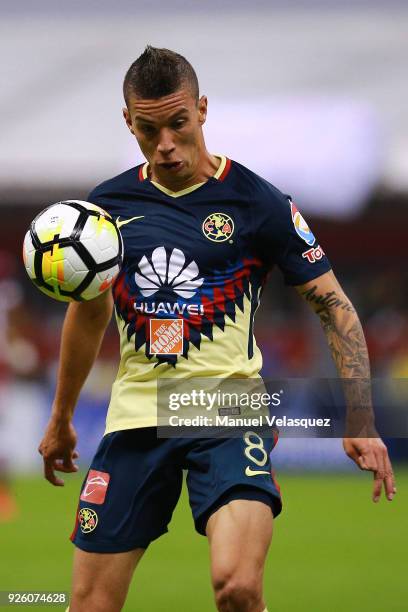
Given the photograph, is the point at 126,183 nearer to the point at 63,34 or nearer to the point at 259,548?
the point at 259,548

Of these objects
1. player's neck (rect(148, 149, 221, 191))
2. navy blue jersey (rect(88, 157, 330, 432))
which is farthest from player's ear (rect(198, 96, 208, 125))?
navy blue jersey (rect(88, 157, 330, 432))

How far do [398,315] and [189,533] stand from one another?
765cm

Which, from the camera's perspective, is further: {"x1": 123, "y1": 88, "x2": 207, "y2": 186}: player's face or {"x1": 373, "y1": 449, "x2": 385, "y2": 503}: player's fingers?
{"x1": 123, "y1": 88, "x2": 207, "y2": 186}: player's face

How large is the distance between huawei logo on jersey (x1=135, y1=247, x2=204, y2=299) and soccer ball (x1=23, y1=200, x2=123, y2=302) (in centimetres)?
15

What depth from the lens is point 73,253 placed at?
499cm

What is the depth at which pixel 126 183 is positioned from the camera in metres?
5.40

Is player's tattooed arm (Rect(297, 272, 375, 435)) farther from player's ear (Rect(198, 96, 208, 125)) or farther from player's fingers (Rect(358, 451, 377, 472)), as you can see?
player's ear (Rect(198, 96, 208, 125))

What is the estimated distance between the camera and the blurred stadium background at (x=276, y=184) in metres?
10.0

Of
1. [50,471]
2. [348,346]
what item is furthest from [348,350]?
[50,471]

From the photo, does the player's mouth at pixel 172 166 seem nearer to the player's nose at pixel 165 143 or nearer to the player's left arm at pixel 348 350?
the player's nose at pixel 165 143

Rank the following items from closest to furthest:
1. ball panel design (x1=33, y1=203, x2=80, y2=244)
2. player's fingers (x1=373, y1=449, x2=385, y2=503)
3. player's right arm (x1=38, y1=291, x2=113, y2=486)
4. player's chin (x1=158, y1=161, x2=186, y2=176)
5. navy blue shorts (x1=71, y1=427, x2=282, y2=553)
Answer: player's fingers (x1=373, y1=449, x2=385, y2=503) → navy blue shorts (x1=71, y1=427, x2=282, y2=553) → ball panel design (x1=33, y1=203, x2=80, y2=244) → player's chin (x1=158, y1=161, x2=186, y2=176) → player's right arm (x1=38, y1=291, x2=113, y2=486)

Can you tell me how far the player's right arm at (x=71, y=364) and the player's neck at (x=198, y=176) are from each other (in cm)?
50

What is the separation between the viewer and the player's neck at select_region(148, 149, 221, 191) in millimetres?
5262

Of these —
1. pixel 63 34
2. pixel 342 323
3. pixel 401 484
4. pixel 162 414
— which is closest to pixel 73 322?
pixel 162 414
